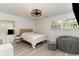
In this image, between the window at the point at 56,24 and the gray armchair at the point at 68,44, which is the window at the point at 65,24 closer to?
the window at the point at 56,24

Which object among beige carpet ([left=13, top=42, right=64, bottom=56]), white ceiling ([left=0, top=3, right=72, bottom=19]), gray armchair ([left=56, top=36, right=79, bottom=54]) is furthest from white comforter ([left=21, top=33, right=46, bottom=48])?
white ceiling ([left=0, top=3, right=72, bottom=19])

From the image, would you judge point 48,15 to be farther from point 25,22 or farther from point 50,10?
point 25,22

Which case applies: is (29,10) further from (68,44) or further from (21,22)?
(68,44)

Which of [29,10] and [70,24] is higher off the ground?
[29,10]

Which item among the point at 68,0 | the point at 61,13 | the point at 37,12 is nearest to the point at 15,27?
the point at 37,12

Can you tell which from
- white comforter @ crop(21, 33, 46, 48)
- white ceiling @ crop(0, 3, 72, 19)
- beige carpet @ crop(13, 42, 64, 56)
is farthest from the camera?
white comforter @ crop(21, 33, 46, 48)

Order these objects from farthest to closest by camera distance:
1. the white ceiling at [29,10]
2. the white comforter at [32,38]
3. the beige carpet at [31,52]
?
the white comforter at [32,38], the beige carpet at [31,52], the white ceiling at [29,10]

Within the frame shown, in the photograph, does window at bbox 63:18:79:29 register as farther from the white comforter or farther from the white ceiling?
the white comforter

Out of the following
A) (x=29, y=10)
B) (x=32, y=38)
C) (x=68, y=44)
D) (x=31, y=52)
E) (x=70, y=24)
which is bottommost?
(x=31, y=52)

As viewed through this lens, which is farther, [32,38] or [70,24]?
[32,38]

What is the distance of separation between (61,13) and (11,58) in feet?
6.48

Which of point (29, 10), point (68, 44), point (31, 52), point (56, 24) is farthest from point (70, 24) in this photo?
point (31, 52)

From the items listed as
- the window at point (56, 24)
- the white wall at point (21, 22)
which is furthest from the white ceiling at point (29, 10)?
the window at point (56, 24)

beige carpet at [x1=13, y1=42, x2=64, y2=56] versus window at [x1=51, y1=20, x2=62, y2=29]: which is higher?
window at [x1=51, y1=20, x2=62, y2=29]
